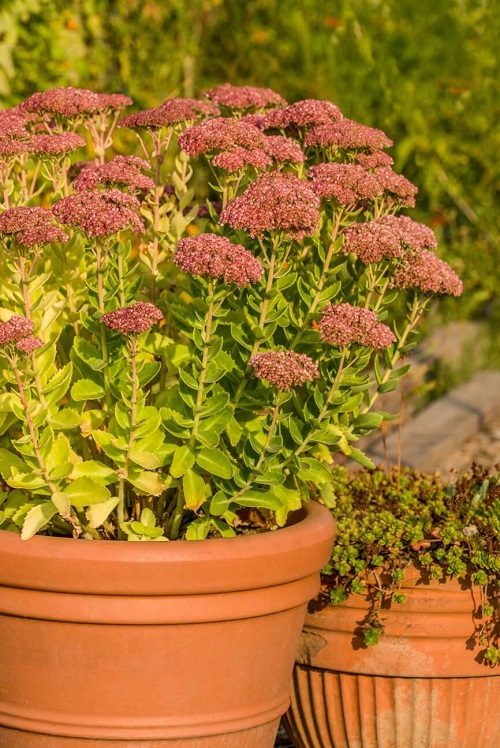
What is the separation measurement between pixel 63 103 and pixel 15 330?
677 millimetres

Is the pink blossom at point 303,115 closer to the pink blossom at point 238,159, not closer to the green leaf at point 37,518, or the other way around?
the pink blossom at point 238,159

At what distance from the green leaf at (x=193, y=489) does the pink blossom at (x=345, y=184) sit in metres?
0.63

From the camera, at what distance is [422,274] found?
2.54 metres

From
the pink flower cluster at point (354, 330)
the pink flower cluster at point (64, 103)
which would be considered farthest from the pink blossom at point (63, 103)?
the pink flower cluster at point (354, 330)

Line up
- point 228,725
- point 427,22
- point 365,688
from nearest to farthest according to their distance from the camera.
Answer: point 228,725 < point 365,688 < point 427,22

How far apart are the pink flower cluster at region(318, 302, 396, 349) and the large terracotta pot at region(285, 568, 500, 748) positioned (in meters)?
0.63

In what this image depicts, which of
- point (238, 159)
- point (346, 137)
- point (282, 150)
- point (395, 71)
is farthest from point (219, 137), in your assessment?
point (395, 71)

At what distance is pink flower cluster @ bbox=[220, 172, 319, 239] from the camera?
2344 mm

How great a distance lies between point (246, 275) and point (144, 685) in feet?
2.68

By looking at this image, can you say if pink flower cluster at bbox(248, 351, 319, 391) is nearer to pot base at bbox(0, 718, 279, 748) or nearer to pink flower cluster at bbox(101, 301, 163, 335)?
pink flower cluster at bbox(101, 301, 163, 335)

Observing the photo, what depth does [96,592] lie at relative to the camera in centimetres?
230

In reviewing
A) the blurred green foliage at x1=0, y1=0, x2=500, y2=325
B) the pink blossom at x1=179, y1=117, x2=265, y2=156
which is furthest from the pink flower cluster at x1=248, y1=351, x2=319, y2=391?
the blurred green foliage at x1=0, y1=0, x2=500, y2=325

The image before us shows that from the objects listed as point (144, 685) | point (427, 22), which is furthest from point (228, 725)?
point (427, 22)

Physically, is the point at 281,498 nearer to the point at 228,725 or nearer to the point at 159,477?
the point at 159,477
